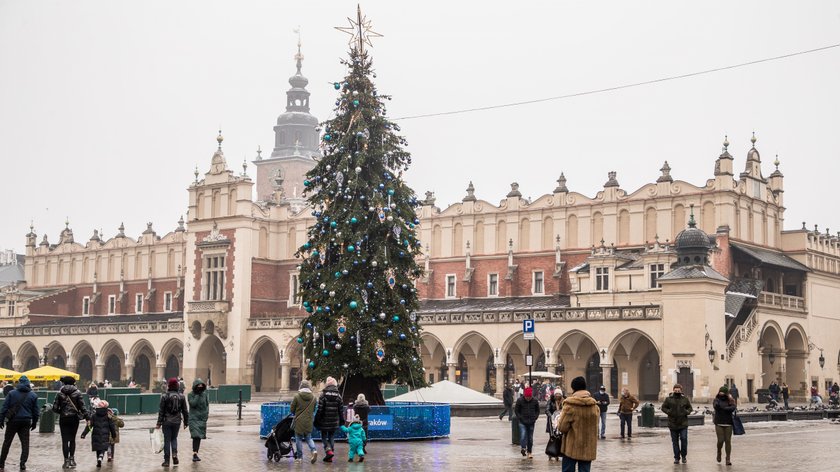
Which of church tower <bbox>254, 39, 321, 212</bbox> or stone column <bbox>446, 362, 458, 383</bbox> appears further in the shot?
church tower <bbox>254, 39, 321, 212</bbox>

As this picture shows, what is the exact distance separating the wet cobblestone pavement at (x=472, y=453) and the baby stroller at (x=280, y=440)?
0.26 meters

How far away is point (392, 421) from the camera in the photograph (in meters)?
25.5

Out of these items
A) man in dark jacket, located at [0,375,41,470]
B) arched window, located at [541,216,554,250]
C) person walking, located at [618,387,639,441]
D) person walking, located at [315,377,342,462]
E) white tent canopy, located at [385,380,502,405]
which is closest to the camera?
man in dark jacket, located at [0,375,41,470]

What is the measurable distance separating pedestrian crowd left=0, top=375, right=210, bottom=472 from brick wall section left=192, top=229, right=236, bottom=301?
48615 millimetres

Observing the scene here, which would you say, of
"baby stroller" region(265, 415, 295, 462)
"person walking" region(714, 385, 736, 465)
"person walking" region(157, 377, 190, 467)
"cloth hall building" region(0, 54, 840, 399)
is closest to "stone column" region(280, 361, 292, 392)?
"cloth hall building" region(0, 54, 840, 399)

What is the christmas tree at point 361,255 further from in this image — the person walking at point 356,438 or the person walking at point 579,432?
the person walking at point 579,432

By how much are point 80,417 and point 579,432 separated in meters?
9.36

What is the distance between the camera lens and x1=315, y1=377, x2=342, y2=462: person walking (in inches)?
816

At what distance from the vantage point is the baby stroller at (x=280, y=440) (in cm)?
2059

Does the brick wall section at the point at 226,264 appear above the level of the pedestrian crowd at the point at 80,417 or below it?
above

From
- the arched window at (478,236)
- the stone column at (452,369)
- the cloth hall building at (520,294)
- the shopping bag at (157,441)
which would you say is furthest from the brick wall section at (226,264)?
the shopping bag at (157,441)

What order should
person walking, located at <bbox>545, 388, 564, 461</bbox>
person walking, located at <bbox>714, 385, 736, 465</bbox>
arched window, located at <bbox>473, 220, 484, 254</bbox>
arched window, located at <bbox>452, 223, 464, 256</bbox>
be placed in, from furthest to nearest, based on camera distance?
arched window, located at <bbox>452, 223, 464, 256</bbox> → arched window, located at <bbox>473, 220, 484, 254</bbox> → person walking, located at <bbox>545, 388, 564, 461</bbox> → person walking, located at <bbox>714, 385, 736, 465</bbox>

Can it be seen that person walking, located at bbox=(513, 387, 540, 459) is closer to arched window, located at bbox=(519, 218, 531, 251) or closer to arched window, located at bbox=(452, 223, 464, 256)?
arched window, located at bbox=(519, 218, 531, 251)

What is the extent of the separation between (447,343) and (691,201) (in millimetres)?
14472
